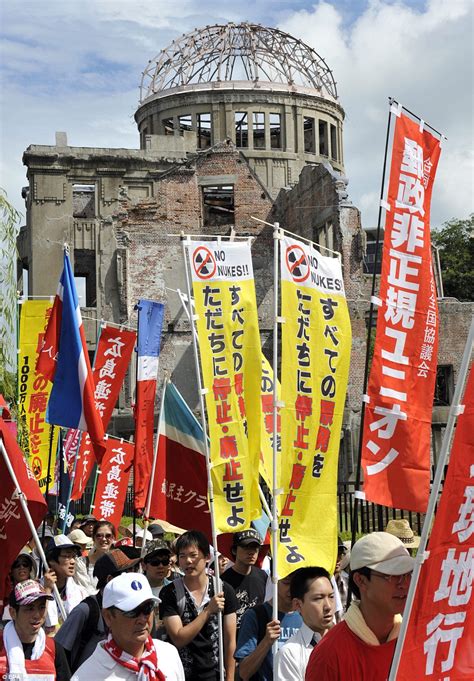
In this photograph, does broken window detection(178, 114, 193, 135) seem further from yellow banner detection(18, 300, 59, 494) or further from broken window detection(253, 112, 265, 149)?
yellow banner detection(18, 300, 59, 494)

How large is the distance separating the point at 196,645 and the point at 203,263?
129 inches

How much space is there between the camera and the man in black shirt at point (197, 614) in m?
6.81

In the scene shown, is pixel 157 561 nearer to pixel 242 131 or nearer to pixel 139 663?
pixel 139 663

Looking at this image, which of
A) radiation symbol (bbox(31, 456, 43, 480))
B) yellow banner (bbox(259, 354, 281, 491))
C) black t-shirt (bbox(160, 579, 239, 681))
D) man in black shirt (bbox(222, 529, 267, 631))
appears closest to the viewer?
black t-shirt (bbox(160, 579, 239, 681))

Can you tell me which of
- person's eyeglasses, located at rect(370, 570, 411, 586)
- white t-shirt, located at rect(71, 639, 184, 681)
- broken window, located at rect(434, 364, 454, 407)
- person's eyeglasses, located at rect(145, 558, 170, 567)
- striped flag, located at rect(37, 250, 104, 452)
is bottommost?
broken window, located at rect(434, 364, 454, 407)

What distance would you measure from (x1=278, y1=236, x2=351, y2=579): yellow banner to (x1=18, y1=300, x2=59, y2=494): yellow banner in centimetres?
659

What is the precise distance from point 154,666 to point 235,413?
413 centimetres

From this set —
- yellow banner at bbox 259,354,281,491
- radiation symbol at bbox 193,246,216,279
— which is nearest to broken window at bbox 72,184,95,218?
yellow banner at bbox 259,354,281,491

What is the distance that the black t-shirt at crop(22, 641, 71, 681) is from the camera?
18.2 ft

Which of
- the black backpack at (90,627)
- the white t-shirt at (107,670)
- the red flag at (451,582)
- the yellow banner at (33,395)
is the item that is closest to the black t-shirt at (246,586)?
the black backpack at (90,627)

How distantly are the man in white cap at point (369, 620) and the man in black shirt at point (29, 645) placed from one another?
1.79 m

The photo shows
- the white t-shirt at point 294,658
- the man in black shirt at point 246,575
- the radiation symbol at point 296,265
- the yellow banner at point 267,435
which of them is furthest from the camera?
the yellow banner at point 267,435

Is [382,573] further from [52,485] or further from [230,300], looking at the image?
[52,485]

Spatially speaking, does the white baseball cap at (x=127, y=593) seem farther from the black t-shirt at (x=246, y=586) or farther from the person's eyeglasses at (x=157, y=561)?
the black t-shirt at (x=246, y=586)
